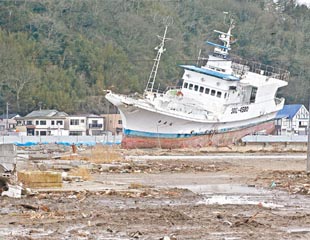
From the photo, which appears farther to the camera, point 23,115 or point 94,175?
point 23,115

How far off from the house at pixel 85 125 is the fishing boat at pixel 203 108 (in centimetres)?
2582

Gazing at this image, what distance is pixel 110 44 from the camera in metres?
104

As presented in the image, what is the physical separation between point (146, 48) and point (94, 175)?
83.6 meters

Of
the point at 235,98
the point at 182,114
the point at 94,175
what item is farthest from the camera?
the point at 235,98

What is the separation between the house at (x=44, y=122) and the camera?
84125 mm

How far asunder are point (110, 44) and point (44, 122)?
2179 cm

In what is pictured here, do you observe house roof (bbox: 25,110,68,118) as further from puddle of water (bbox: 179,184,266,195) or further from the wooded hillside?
puddle of water (bbox: 179,184,266,195)

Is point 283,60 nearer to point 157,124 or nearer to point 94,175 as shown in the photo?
point 157,124

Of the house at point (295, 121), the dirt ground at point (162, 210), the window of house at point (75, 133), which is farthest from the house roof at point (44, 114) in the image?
the dirt ground at point (162, 210)

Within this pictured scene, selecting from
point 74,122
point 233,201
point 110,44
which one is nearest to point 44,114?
point 74,122

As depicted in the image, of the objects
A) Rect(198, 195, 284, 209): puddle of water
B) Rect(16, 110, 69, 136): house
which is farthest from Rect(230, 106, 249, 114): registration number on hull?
Rect(198, 195, 284, 209): puddle of water

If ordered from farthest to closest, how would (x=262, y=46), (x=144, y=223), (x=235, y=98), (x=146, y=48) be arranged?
1. (x=262, y=46)
2. (x=146, y=48)
3. (x=235, y=98)
4. (x=144, y=223)

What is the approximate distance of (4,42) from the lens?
94.0 meters

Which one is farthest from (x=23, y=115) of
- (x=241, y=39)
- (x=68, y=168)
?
(x=68, y=168)
